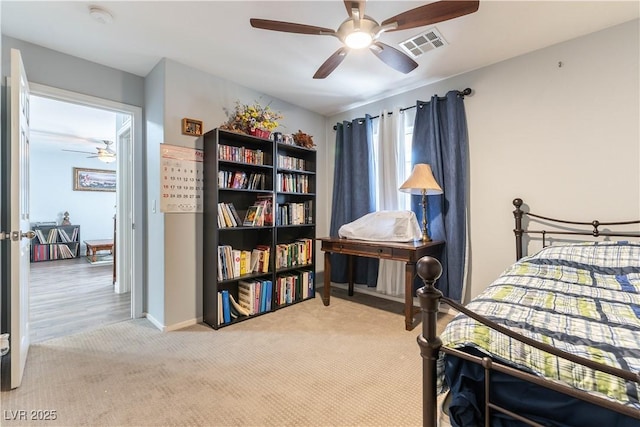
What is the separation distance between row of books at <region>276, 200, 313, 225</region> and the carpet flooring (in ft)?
3.60

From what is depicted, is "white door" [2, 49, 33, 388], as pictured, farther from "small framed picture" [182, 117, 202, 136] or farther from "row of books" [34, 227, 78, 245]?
"row of books" [34, 227, 78, 245]

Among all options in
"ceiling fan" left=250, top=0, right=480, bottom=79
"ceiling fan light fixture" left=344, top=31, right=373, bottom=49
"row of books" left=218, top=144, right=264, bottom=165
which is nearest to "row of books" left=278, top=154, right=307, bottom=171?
"row of books" left=218, top=144, right=264, bottom=165

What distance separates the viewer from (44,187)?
6.07 meters

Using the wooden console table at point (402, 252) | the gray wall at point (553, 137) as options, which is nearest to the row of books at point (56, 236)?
the wooden console table at point (402, 252)

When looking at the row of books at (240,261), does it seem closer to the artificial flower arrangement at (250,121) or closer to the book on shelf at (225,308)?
the book on shelf at (225,308)

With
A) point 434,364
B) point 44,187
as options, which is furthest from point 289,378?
point 44,187

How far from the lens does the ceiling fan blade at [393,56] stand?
1.81 meters

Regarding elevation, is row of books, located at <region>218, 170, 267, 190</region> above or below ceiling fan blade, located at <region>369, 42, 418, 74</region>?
below

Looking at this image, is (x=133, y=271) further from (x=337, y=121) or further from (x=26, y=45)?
(x=337, y=121)

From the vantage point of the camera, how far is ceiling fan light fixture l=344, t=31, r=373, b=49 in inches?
65.0

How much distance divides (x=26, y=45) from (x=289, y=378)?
314cm

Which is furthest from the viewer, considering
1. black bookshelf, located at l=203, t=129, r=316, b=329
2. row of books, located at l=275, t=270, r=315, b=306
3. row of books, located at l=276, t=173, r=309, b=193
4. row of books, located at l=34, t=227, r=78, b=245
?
row of books, located at l=34, t=227, r=78, b=245

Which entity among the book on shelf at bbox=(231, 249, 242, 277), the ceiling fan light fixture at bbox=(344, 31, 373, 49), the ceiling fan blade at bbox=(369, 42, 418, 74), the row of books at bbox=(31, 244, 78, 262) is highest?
the ceiling fan blade at bbox=(369, 42, 418, 74)

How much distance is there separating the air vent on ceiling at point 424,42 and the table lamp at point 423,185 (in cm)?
98
